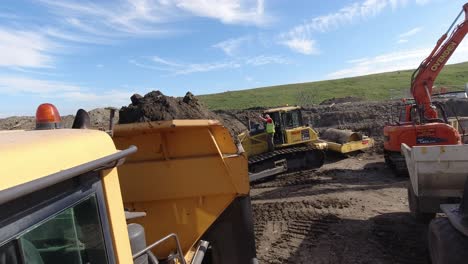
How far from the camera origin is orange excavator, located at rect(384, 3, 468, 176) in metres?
11.3

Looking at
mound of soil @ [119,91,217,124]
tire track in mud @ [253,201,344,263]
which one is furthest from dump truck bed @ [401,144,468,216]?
mound of soil @ [119,91,217,124]

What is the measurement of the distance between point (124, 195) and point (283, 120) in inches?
462

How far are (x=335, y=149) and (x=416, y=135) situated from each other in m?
5.25

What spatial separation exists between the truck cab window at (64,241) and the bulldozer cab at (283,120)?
13.4m

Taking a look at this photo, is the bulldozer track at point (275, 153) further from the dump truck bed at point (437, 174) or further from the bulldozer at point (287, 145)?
the dump truck bed at point (437, 174)

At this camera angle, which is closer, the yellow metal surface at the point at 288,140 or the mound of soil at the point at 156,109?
the mound of soil at the point at 156,109

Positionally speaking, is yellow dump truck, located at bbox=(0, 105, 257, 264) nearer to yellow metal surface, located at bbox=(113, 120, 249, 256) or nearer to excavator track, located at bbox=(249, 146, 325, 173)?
yellow metal surface, located at bbox=(113, 120, 249, 256)

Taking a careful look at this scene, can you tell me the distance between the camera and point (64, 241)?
5.67 feet

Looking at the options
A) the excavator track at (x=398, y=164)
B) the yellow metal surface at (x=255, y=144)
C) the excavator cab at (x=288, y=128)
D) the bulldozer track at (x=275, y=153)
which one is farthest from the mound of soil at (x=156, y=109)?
the excavator cab at (x=288, y=128)

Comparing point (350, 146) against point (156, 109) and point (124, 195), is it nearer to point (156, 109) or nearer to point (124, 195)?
point (156, 109)

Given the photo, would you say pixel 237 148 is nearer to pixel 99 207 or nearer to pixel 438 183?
pixel 99 207

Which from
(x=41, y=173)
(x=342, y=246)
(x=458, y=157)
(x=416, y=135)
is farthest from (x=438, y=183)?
(x=41, y=173)

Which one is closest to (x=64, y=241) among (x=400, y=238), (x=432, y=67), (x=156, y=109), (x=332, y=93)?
(x=156, y=109)

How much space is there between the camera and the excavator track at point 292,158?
14.7 meters
